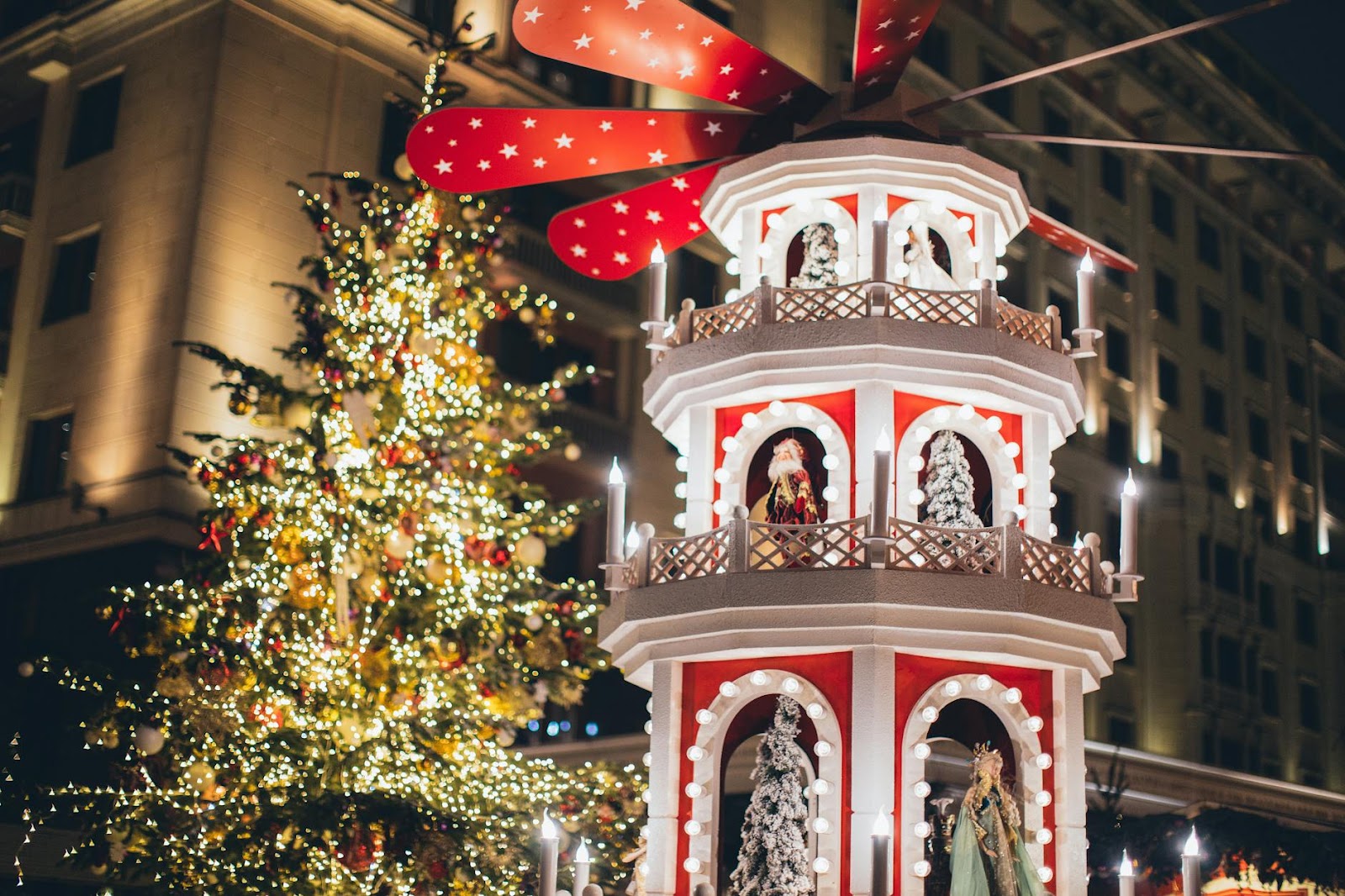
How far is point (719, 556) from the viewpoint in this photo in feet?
50.2

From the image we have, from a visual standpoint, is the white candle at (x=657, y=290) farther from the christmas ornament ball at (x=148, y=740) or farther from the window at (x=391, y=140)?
the window at (x=391, y=140)

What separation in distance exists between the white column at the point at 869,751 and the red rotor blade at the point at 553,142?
5.33 meters

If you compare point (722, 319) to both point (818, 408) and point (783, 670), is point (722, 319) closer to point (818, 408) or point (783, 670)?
point (818, 408)

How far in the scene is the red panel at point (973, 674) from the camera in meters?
14.9

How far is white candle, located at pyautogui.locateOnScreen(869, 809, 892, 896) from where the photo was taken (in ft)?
43.2

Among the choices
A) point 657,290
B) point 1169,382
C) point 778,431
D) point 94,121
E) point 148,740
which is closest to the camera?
point 657,290

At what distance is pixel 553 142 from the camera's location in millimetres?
16844

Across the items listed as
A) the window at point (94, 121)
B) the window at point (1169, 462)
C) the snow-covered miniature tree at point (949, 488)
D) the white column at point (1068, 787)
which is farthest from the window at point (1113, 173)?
the white column at point (1068, 787)

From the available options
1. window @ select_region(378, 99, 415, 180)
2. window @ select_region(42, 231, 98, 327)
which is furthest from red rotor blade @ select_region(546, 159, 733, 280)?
window @ select_region(42, 231, 98, 327)

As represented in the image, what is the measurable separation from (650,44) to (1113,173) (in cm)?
3495

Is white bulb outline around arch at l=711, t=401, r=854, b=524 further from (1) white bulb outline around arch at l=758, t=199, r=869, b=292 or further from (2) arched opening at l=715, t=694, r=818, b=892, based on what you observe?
A: (2) arched opening at l=715, t=694, r=818, b=892

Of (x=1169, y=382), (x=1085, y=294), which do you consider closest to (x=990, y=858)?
(x=1085, y=294)

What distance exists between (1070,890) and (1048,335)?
5115 millimetres

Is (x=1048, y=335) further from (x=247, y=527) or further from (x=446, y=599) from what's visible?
(x=247, y=527)
